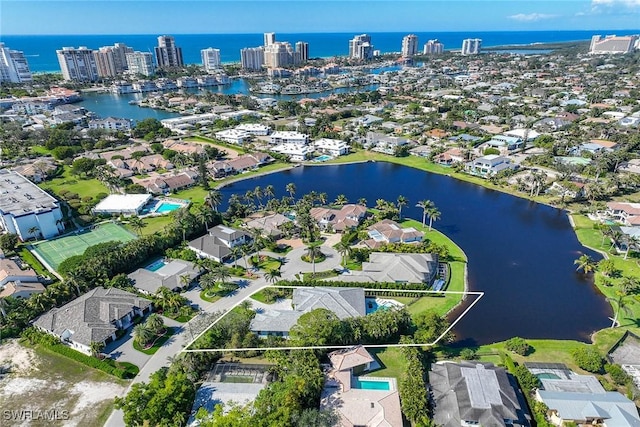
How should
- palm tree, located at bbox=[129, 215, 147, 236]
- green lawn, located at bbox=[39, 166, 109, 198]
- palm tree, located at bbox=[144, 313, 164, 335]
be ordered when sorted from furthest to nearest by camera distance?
green lawn, located at bbox=[39, 166, 109, 198]
palm tree, located at bbox=[129, 215, 147, 236]
palm tree, located at bbox=[144, 313, 164, 335]

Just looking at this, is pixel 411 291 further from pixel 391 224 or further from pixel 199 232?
pixel 199 232

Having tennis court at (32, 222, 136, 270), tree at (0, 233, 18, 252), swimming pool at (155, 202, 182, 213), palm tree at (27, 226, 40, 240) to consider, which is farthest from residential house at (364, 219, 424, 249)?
tree at (0, 233, 18, 252)

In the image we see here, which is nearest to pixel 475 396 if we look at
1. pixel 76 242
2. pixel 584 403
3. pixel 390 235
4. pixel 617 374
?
pixel 584 403

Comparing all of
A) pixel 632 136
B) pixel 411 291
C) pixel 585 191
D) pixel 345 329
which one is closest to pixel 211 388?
pixel 345 329

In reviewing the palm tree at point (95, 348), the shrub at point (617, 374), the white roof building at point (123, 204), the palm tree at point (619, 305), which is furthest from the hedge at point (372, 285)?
the white roof building at point (123, 204)

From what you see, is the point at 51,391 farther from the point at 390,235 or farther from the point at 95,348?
the point at 390,235

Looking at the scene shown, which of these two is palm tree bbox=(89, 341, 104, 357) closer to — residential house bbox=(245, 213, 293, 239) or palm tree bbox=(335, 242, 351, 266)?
residential house bbox=(245, 213, 293, 239)
